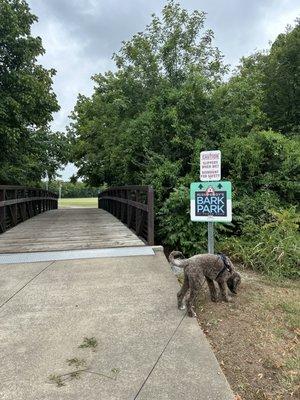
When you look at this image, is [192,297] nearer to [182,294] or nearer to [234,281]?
[182,294]

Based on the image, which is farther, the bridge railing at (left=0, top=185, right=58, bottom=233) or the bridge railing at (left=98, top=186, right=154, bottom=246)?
the bridge railing at (left=0, top=185, right=58, bottom=233)

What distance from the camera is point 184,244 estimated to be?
7.20m

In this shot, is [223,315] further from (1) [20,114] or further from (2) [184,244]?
(1) [20,114]

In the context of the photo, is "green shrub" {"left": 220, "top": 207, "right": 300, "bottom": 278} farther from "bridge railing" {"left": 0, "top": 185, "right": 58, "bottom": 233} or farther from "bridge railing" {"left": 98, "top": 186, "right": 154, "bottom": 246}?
"bridge railing" {"left": 0, "top": 185, "right": 58, "bottom": 233}

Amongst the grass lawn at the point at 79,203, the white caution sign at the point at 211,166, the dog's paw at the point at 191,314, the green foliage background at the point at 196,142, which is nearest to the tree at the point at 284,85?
the green foliage background at the point at 196,142

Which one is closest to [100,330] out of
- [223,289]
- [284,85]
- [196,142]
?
[223,289]

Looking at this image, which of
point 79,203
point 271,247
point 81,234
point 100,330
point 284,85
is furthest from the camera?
point 79,203

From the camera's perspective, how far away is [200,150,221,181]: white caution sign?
4.97m

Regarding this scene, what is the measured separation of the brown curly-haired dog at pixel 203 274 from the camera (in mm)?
3701

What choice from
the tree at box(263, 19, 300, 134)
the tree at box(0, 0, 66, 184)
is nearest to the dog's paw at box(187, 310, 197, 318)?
the tree at box(0, 0, 66, 184)

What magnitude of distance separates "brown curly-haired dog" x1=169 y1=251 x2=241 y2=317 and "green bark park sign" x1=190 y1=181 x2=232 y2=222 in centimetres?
85

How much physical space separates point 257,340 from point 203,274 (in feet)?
2.70

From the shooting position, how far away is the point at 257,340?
10.8ft

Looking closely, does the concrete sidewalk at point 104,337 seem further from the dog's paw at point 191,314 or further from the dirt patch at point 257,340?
the dirt patch at point 257,340
